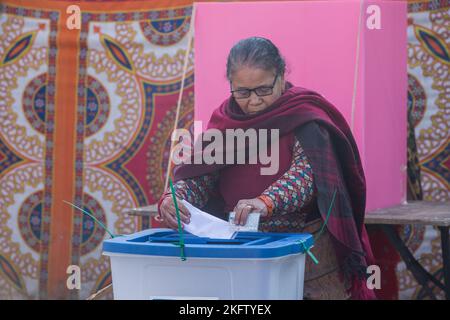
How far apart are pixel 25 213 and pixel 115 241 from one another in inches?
111

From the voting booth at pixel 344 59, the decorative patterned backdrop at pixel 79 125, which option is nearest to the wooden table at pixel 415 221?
the voting booth at pixel 344 59

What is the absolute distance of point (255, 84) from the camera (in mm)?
2396

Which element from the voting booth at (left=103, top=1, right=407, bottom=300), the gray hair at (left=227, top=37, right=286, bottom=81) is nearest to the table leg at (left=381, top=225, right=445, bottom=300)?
the voting booth at (left=103, top=1, right=407, bottom=300)

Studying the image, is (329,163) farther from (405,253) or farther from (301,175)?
(405,253)

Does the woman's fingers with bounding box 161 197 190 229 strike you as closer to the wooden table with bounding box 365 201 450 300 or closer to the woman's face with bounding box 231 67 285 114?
the woman's face with bounding box 231 67 285 114

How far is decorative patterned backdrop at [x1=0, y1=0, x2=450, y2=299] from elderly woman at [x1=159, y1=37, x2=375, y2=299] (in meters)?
1.90

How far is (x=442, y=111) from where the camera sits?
4.00m

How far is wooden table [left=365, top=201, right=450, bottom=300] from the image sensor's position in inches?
118

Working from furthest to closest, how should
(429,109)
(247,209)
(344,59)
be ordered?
(429,109)
(344,59)
(247,209)

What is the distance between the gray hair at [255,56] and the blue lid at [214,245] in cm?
55

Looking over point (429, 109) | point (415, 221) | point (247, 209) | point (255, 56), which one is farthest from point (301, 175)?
Answer: point (429, 109)

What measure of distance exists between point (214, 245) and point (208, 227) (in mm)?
239

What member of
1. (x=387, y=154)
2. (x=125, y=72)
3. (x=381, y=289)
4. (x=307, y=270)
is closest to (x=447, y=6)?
(x=387, y=154)

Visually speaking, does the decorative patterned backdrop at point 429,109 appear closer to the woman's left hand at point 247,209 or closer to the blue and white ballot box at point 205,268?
the woman's left hand at point 247,209
